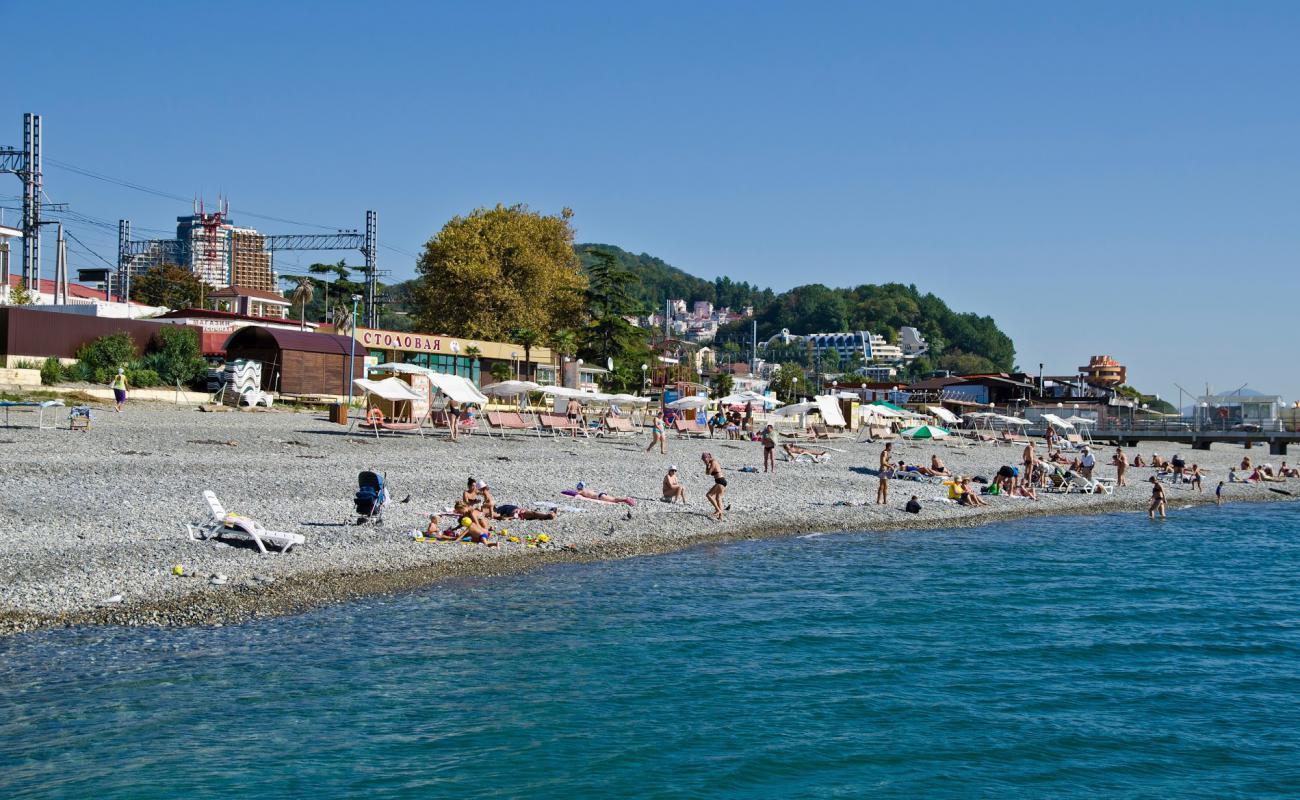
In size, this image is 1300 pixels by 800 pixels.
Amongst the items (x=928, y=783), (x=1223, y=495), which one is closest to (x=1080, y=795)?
(x=928, y=783)

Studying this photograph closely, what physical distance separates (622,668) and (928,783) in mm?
4066

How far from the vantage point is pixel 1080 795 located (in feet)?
31.6

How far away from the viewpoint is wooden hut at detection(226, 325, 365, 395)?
134 feet

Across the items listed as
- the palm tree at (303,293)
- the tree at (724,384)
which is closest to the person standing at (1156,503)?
the palm tree at (303,293)

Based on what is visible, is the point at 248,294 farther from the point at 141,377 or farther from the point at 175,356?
the point at 141,377

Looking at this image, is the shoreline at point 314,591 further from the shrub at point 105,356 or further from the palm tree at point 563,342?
the palm tree at point 563,342

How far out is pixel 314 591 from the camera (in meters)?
14.5

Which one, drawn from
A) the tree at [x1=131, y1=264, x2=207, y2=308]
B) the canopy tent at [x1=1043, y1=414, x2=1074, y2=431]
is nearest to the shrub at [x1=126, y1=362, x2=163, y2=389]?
the tree at [x1=131, y1=264, x2=207, y2=308]

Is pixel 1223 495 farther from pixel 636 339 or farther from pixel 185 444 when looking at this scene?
pixel 185 444

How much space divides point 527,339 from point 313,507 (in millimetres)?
35159

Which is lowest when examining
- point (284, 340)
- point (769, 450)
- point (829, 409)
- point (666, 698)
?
point (666, 698)

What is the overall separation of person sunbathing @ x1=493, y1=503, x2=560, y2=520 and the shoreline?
156 centimetres

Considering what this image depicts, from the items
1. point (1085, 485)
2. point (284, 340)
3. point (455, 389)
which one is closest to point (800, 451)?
point (1085, 485)

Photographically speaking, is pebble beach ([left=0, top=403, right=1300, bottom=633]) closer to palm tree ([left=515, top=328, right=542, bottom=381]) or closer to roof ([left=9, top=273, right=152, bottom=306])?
palm tree ([left=515, top=328, right=542, bottom=381])
